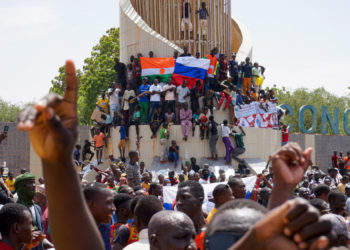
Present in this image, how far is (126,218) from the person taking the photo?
5516 mm

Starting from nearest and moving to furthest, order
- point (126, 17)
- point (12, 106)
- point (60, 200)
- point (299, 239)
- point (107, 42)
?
point (299, 239), point (60, 200), point (126, 17), point (107, 42), point (12, 106)

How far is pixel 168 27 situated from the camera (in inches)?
1000

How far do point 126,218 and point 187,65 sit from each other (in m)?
16.8

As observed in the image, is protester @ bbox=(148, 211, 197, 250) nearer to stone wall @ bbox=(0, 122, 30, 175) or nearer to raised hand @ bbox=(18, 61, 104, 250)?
raised hand @ bbox=(18, 61, 104, 250)

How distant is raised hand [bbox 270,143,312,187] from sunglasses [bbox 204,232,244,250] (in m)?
0.34

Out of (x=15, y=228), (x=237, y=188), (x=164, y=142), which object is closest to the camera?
(x=15, y=228)

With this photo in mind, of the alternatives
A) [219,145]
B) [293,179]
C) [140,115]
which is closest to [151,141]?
[140,115]

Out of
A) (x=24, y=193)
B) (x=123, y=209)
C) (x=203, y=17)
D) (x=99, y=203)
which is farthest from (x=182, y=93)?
(x=99, y=203)

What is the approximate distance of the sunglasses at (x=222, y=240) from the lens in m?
1.94

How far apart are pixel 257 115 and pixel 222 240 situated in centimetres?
2172

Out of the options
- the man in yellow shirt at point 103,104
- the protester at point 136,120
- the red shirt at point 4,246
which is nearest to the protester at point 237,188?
the red shirt at point 4,246

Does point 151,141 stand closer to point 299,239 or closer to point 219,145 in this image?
point 219,145

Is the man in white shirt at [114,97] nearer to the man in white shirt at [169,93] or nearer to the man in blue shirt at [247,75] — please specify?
the man in white shirt at [169,93]

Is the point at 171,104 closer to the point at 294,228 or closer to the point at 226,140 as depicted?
the point at 226,140
